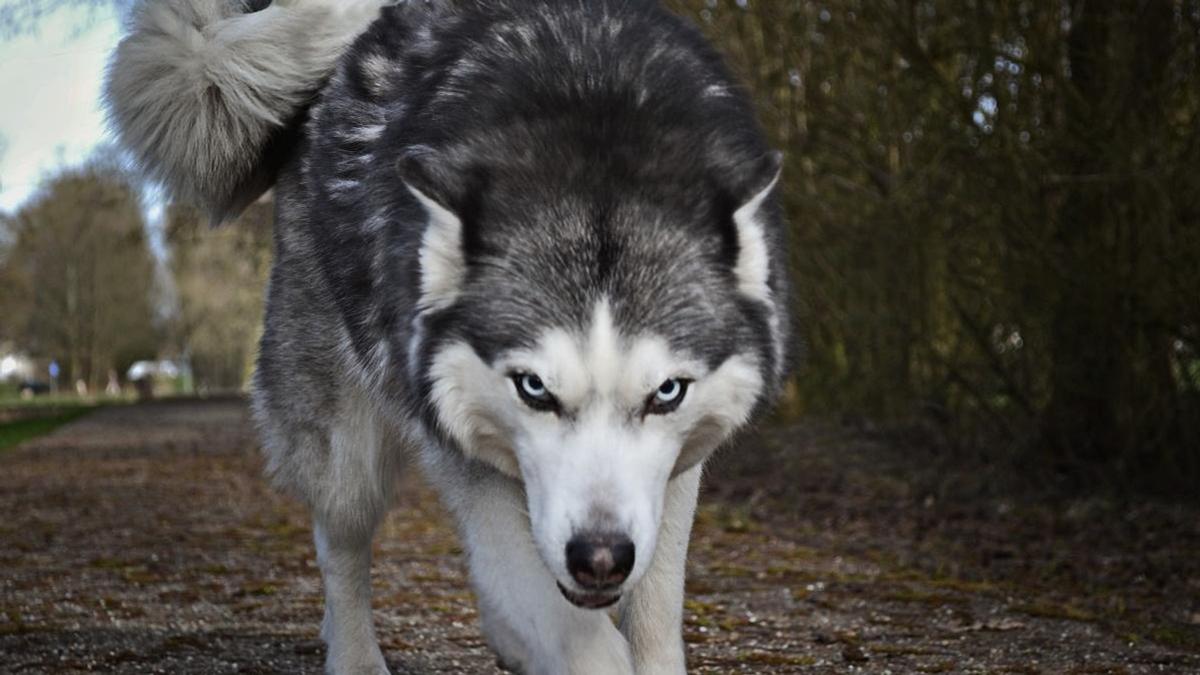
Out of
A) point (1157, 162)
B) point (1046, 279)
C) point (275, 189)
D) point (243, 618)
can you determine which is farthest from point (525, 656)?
point (1046, 279)

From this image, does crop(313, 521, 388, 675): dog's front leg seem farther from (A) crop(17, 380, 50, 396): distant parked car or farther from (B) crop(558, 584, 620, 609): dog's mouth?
(A) crop(17, 380, 50, 396): distant parked car

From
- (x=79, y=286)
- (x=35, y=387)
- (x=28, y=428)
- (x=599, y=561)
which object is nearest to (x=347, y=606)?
(x=599, y=561)

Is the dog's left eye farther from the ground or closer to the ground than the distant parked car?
farther from the ground

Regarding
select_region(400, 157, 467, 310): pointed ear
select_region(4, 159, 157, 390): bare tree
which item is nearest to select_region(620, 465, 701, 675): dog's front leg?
select_region(400, 157, 467, 310): pointed ear

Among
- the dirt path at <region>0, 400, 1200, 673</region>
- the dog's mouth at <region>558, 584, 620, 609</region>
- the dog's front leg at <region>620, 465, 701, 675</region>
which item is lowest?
the dirt path at <region>0, 400, 1200, 673</region>

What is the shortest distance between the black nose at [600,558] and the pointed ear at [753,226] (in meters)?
0.74

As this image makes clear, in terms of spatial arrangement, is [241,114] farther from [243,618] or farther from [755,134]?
[243,618]

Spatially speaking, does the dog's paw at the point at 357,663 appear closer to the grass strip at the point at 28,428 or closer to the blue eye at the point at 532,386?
the blue eye at the point at 532,386

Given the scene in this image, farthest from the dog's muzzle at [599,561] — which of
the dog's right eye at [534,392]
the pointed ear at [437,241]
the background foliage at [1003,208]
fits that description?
the background foliage at [1003,208]

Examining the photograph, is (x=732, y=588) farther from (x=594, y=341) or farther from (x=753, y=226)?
(x=594, y=341)

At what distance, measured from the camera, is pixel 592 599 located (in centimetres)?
321

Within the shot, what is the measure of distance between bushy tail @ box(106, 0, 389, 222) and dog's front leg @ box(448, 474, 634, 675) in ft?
5.66

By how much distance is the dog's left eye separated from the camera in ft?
10.4

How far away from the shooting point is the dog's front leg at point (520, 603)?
135 inches
